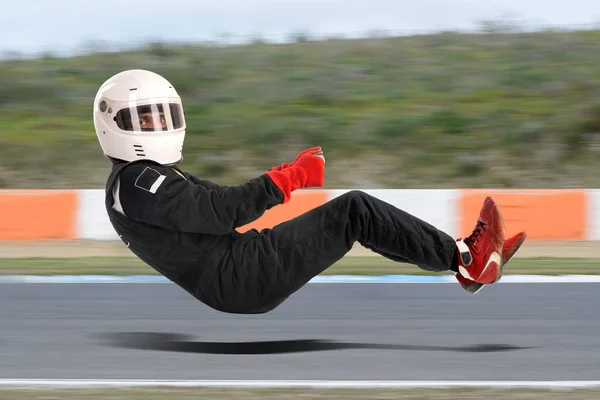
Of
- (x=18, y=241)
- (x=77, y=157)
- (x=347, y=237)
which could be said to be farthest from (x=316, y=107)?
(x=347, y=237)

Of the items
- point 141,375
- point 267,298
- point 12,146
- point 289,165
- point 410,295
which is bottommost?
point 12,146

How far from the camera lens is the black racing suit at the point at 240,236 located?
4090 mm

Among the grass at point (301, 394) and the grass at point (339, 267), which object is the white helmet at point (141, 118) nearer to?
the grass at point (301, 394)

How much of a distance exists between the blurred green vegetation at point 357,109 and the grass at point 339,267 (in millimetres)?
3555

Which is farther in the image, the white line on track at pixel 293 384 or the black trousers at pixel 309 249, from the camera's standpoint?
the black trousers at pixel 309 249

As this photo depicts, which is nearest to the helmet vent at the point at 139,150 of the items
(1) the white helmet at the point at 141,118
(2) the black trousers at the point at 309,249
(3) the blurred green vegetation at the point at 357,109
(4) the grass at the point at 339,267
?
(1) the white helmet at the point at 141,118

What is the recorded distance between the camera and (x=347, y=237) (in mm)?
4371

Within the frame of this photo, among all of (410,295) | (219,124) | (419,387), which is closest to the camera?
(419,387)

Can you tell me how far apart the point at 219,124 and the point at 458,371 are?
858 centimetres

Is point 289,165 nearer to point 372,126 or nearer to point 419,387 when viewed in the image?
point 419,387

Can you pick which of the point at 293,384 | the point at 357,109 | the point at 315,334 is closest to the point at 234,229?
the point at 293,384

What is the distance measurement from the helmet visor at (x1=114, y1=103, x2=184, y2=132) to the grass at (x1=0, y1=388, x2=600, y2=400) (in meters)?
1.10

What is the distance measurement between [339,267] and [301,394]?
3.26 metres

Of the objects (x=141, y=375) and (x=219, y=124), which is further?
(x=219, y=124)
